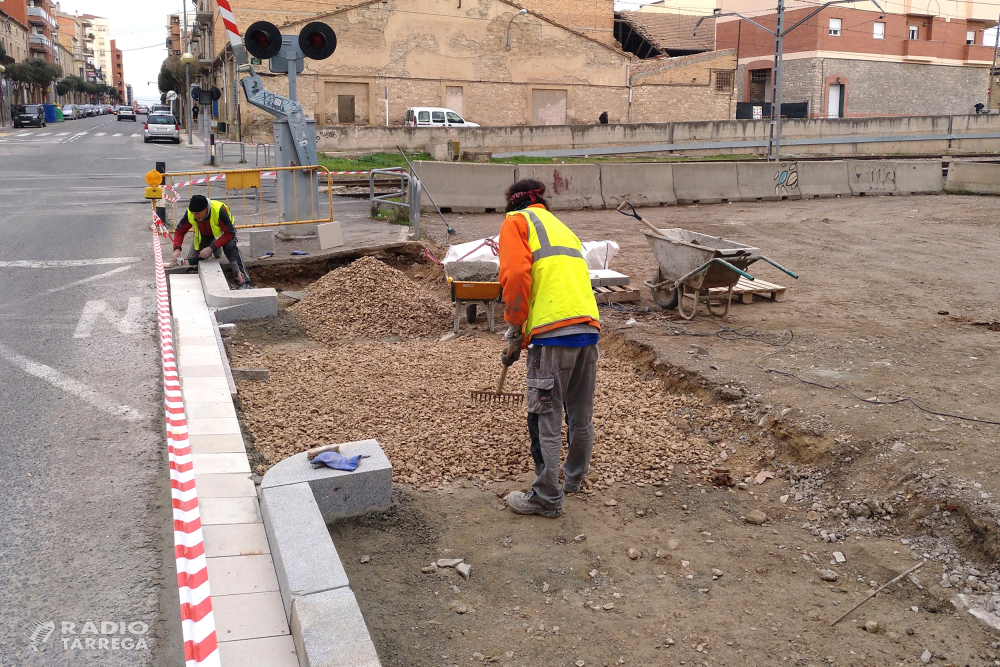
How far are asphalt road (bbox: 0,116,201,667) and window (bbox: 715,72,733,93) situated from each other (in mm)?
41092

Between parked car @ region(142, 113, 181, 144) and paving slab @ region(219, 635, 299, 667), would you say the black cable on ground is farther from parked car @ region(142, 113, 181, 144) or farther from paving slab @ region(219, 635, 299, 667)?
parked car @ region(142, 113, 181, 144)

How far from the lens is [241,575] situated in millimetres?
4266

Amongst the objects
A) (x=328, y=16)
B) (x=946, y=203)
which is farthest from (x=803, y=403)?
(x=328, y=16)

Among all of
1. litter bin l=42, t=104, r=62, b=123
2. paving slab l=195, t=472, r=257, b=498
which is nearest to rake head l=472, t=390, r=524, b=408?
paving slab l=195, t=472, r=257, b=498

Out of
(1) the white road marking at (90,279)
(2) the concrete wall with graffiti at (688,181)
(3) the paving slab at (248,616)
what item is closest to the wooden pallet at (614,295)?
(1) the white road marking at (90,279)

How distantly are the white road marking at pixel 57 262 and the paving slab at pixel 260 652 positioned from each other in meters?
9.83

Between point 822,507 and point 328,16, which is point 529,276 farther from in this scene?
point 328,16

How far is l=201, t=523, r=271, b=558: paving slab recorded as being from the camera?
4457mm

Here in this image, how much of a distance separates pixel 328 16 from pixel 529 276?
3944cm

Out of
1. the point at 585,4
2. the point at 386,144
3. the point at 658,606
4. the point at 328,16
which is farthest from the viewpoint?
A: the point at 585,4

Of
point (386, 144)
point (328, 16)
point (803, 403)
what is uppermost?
point (328, 16)

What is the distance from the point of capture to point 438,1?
4278 cm

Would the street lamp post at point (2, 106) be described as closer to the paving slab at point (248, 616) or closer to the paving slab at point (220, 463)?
the paving slab at point (220, 463)

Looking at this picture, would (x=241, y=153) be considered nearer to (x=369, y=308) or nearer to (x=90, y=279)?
(x=90, y=279)
